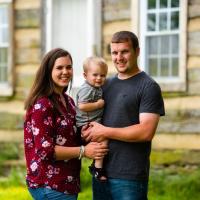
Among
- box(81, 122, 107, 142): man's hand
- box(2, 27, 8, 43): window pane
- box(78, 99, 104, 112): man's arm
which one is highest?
box(2, 27, 8, 43): window pane

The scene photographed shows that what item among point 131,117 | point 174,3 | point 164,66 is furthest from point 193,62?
point 131,117

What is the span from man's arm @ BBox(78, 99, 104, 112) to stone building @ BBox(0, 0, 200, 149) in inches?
177

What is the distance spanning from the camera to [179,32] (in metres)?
8.96

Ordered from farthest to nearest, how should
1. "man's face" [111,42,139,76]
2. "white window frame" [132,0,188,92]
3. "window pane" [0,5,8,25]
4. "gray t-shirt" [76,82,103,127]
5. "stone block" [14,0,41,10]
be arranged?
1. "window pane" [0,5,8,25]
2. "stone block" [14,0,41,10]
3. "white window frame" [132,0,188,92]
4. "gray t-shirt" [76,82,103,127]
5. "man's face" [111,42,139,76]

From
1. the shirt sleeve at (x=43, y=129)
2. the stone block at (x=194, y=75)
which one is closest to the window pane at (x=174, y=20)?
the stone block at (x=194, y=75)

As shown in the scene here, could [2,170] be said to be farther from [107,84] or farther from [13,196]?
[107,84]

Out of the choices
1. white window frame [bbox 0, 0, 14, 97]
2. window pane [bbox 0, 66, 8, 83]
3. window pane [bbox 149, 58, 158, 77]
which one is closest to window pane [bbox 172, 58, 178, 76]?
window pane [bbox 149, 58, 158, 77]

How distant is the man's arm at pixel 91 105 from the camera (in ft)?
14.4

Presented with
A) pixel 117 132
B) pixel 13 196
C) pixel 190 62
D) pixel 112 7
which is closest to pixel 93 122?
pixel 117 132

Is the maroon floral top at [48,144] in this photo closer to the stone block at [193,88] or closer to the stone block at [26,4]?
the stone block at [193,88]

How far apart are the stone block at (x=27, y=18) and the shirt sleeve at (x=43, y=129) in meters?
6.31

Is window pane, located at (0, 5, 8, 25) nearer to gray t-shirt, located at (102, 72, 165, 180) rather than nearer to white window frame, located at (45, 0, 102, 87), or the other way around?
white window frame, located at (45, 0, 102, 87)

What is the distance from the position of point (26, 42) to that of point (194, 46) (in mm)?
3055

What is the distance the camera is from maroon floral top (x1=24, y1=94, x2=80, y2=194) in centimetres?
413
